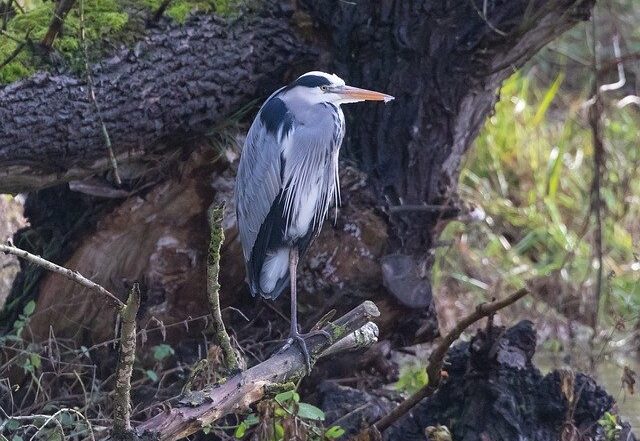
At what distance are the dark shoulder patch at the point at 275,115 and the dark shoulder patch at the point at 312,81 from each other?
89 millimetres

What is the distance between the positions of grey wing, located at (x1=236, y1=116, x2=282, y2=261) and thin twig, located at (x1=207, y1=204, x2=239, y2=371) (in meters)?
0.67

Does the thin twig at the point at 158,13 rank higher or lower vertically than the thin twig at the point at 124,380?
higher

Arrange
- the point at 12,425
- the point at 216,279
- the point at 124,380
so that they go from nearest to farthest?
the point at 124,380 < the point at 216,279 < the point at 12,425

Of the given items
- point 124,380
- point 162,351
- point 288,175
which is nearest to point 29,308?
point 162,351

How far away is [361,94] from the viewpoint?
3.46 meters

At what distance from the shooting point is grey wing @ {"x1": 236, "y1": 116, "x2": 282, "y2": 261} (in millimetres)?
3518

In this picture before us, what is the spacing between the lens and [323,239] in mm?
3855

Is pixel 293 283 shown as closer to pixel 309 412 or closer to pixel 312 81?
pixel 309 412

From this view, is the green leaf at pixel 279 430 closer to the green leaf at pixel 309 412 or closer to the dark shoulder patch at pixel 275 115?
the green leaf at pixel 309 412

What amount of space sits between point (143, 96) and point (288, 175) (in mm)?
549

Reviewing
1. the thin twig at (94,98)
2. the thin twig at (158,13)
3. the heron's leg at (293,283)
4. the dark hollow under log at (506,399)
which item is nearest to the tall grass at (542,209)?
the dark hollow under log at (506,399)

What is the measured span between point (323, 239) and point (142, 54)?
0.93 metres

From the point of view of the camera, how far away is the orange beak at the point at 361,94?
3.43 m

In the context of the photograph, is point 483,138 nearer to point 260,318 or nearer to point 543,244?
point 543,244
